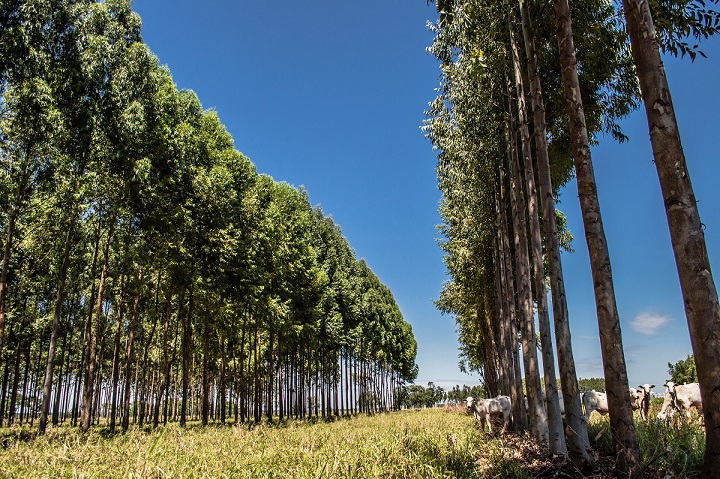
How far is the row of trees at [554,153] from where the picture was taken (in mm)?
4203

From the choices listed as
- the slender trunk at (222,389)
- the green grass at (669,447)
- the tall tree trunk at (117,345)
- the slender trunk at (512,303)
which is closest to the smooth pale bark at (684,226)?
the green grass at (669,447)

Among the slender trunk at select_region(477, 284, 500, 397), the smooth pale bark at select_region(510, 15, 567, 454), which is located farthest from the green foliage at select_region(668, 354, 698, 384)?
the smooth pale bark at select_region(510, 15, 567, 454)

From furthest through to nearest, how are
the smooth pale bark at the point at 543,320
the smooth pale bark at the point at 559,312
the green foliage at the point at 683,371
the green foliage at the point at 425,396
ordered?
the green foliage at the point at 425,396
the green foliage at the point at 683,371
the smooth pale bark at the point at 543,320
the smooth pale bark at the point at 559,312

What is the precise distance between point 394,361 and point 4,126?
5334 centimetres

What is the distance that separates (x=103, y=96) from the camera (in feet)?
51.8

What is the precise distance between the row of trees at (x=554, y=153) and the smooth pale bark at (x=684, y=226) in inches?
0.4

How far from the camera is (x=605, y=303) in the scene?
5.97 metres

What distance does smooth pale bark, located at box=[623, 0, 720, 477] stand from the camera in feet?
12.4

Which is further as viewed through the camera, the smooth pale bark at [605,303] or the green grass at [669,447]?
the green grass at [669,447]

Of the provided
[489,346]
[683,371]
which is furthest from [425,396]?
[489,346]

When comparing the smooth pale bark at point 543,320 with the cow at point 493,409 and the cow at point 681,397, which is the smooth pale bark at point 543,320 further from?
the cow at point 681,397

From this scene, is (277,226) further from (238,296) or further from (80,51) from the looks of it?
(80,51)

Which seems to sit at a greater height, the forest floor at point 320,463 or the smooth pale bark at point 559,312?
the smooth pale bark at point 559,312

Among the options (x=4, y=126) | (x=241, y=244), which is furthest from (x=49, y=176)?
(x=241, y=244)
